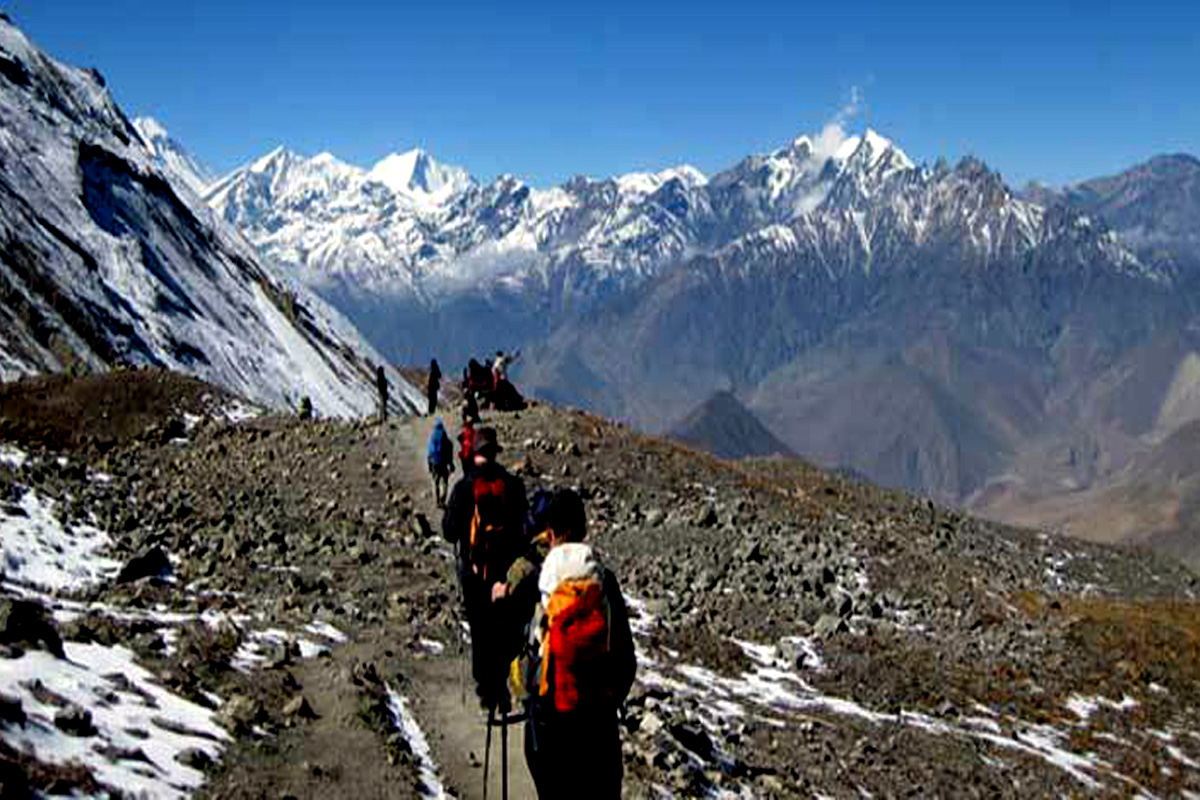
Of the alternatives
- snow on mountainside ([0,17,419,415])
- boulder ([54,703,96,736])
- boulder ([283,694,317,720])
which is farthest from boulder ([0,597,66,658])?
snow on mountainside ([0,17,419,415])

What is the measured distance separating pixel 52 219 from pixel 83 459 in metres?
64.5

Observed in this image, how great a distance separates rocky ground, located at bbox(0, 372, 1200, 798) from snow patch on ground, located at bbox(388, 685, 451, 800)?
2.5 inches

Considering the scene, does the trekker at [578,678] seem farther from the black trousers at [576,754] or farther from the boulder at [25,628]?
the boulder at [25,628]

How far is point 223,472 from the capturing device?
37906 mm

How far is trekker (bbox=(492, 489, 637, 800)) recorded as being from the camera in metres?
10.4

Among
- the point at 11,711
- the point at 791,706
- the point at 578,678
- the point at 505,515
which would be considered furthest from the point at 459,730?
the point at 791,706

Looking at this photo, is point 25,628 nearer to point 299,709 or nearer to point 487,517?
point 299,709

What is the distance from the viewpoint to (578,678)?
34.0 ft

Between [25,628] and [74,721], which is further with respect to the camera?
[25,628]

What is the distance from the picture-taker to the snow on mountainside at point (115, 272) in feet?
258

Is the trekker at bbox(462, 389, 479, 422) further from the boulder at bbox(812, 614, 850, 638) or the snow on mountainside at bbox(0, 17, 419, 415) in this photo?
the snow on mountainside at bbox(0, 17, 419, 415)

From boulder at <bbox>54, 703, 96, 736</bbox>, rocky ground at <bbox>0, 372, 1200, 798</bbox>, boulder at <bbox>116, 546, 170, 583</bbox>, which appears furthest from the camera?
boulder at <bbox>116, 546, 170, 583</bbox>

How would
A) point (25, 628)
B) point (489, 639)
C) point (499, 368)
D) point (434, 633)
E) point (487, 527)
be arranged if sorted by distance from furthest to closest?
point (499, 368)
point (434, 633)
point (489, 639)
point (487, 527)
point (25, 628)

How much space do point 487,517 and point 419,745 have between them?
4.09 metres
